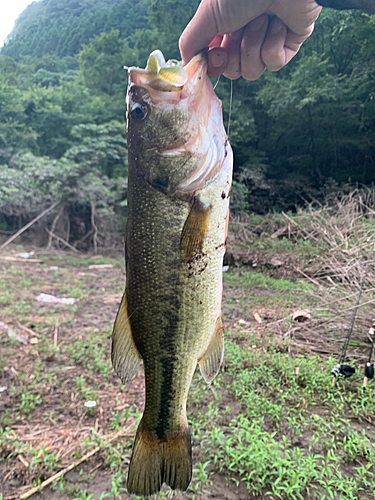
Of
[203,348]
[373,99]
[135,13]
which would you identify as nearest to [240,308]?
[203,348]

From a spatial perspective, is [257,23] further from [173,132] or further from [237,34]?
[173,132]

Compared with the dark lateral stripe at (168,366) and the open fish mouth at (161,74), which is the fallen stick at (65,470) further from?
the open fish mouth at (161,74)

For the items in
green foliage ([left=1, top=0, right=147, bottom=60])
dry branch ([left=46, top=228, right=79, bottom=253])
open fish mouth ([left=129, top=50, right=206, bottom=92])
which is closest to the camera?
open fish mouth ([left=129, top=50, right=206, bottom=92])

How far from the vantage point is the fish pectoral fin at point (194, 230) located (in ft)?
3.95

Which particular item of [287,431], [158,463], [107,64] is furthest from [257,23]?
[107,64]

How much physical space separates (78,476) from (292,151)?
15.4m

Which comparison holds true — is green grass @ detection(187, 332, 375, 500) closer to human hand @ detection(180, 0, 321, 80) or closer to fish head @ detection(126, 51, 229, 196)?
fish head @ detection(126, 51, 229, 196)

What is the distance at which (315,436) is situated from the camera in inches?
117

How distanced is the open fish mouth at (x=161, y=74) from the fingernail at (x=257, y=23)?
1.65 feet

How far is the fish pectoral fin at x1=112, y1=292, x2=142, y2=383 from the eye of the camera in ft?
4.21

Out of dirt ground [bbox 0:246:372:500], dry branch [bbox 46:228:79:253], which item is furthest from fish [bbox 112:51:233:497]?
dry branch [bbox 46:228:79:253]

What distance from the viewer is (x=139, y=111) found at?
3.99 ft

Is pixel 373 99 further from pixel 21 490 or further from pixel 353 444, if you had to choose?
pixel 21 490

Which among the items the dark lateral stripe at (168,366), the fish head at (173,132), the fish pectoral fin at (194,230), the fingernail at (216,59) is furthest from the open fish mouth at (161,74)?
the dark lateral stripe at (168,366)
